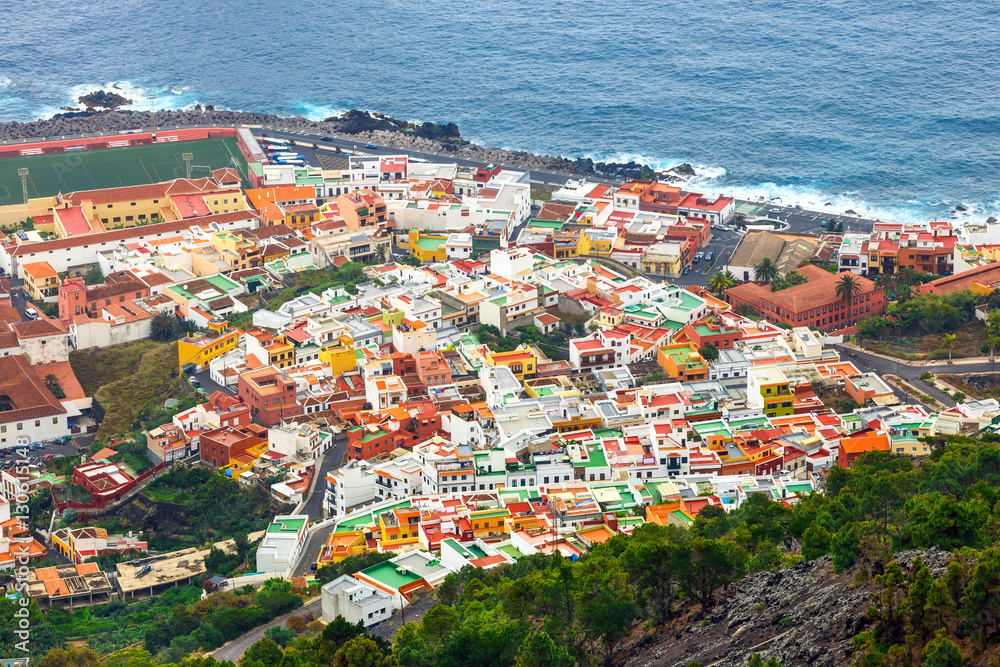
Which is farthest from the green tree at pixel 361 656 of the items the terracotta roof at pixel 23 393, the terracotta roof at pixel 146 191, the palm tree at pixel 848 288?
the terracotta roof at pixel 146 191

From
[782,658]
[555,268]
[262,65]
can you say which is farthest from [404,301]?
[262,65]

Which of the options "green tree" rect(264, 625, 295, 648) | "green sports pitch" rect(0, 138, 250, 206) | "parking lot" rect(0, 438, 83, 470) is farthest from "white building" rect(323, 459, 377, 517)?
"green sports pitch" rect(0, 138, 250, 206)

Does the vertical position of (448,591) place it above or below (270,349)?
above

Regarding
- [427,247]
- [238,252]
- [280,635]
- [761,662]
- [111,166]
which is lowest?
[280,635]

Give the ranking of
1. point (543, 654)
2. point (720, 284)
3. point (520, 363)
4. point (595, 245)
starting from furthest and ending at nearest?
point (595, 245) < point (720, 284) < point (520, 363) < point (543, 654)

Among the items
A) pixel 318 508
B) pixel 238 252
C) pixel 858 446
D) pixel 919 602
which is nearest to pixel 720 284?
pixel 858 446

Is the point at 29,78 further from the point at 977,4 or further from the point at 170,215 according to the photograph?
the point at 977,4

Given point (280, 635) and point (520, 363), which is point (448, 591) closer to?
point (280, 635)
